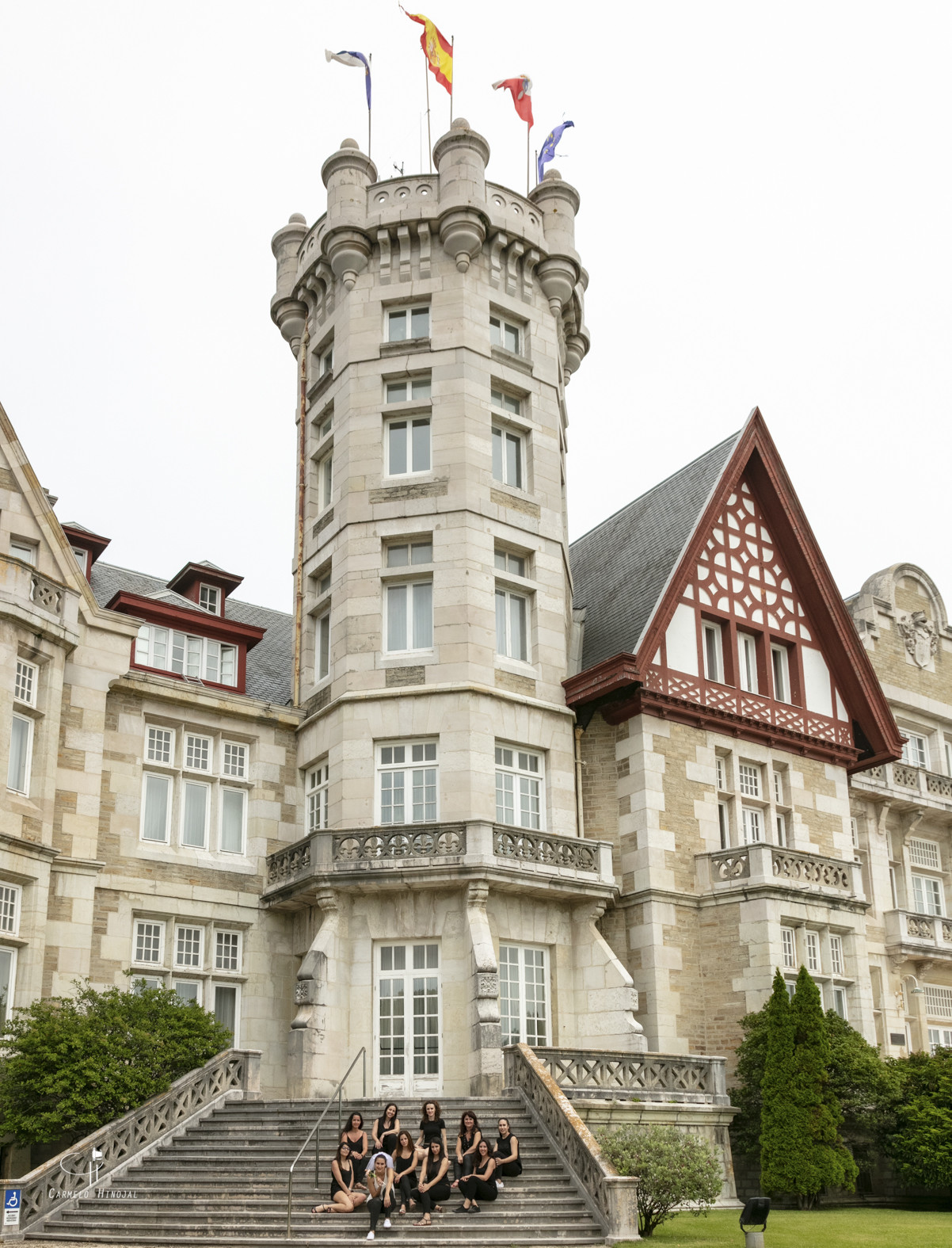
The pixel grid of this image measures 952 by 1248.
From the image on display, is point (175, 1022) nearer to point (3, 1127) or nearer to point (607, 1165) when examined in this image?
point (3, 1127)

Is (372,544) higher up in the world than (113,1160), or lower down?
higher up

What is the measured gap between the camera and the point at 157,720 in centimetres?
2583

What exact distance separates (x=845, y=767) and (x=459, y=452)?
11553 mm

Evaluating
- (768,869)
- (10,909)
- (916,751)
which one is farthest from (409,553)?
(916,751)

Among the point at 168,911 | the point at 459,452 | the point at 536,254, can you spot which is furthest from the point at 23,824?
the point at 536,254

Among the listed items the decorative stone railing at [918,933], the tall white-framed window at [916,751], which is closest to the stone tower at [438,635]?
the decorative stone railing at [918,933]

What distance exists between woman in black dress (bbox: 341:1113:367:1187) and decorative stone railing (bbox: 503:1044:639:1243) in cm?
268

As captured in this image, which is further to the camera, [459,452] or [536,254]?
[536,254]

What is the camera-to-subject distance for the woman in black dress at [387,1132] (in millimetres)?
16891

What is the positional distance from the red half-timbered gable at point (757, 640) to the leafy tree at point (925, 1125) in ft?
24.5

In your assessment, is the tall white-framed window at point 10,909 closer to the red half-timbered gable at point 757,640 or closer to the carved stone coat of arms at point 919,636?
the red half-timbered gable at point 757,640

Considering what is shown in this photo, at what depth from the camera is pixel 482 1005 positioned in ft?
71.2

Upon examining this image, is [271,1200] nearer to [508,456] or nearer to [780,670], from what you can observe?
[508,456]

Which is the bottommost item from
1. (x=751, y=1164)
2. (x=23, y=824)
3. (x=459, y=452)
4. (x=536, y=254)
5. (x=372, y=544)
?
(x=751, y=1164)
